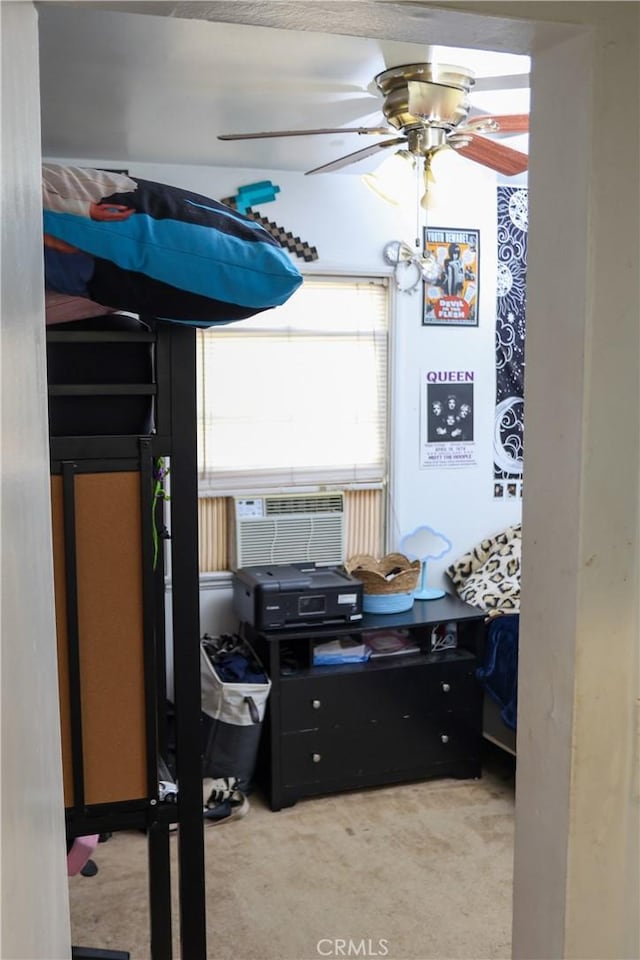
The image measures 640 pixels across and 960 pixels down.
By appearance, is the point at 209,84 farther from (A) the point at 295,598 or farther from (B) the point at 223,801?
(B) the point at 223,801

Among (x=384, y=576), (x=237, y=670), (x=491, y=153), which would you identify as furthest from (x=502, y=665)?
(x=491, y=153)

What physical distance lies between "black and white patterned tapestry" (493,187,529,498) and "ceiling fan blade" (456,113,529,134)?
165 cm

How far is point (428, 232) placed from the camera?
4.33 m

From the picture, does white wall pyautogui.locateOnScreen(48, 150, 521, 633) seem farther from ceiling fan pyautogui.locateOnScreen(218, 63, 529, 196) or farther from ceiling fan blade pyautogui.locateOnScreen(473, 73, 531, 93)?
ceiling fan blade pyautogui.locateOnScreen(473, 73, 531, 93)

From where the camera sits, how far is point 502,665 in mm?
3889

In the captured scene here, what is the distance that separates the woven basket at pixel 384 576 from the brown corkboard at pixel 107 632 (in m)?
2.12

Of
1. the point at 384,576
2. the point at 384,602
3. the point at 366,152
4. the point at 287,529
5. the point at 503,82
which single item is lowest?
the point at 384,602

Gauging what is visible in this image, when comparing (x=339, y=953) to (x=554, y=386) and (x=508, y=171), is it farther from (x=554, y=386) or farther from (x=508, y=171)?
(x=508, y=171)

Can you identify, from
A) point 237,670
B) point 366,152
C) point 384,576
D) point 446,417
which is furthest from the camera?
point 446,417

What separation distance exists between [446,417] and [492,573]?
30.6 inches

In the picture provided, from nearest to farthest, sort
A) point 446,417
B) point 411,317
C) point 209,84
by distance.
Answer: point 209,84 → point 411,317 → point 446,417

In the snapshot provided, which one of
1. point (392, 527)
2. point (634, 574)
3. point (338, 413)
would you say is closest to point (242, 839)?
point (392, 527)

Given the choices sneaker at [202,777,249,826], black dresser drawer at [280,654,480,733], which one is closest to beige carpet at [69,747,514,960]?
sneaker at [202,777,249,826]

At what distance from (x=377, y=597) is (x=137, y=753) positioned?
220 cm
